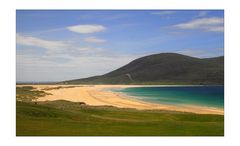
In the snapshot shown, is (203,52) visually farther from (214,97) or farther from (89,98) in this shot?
(89,98)

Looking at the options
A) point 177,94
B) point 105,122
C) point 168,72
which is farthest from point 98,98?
point 177,94

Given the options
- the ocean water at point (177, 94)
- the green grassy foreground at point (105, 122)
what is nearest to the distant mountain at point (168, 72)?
the ocean water at point (177, 94)

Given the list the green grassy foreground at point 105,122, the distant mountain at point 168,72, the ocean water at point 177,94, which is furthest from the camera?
the ocean water at point 177,94

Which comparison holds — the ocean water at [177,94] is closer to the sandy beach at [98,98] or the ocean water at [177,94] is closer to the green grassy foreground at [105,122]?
the sandy beach at [98,98]

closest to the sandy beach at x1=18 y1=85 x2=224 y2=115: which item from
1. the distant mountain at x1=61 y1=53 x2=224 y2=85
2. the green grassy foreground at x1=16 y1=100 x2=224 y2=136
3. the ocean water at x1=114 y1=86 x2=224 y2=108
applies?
the green grassy foreground at x1=16 y1=100 x2=224 y2=136
